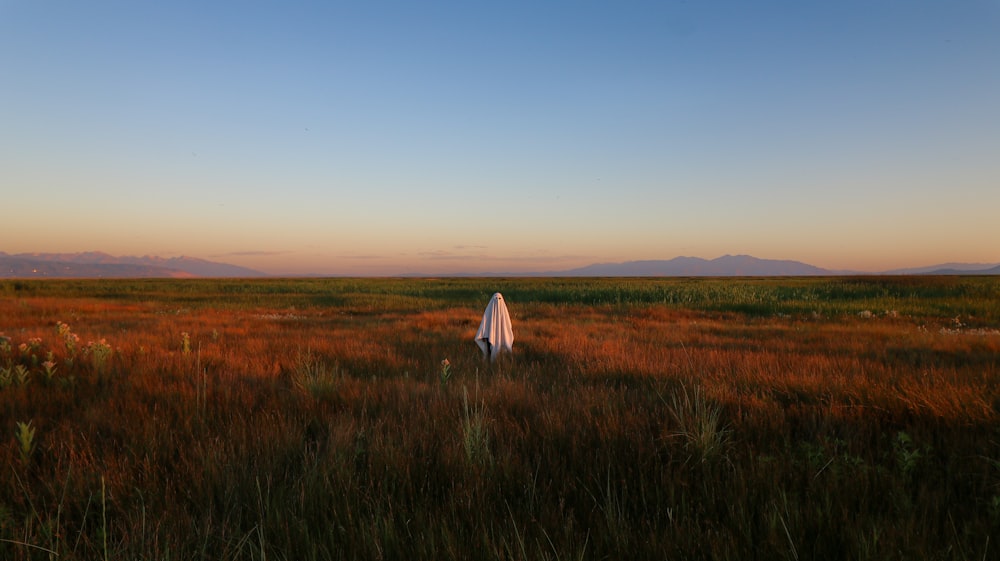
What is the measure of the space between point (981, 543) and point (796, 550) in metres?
0.83

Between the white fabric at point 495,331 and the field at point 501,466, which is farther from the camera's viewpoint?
the white fabric at point 495,331

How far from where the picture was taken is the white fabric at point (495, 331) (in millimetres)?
6520

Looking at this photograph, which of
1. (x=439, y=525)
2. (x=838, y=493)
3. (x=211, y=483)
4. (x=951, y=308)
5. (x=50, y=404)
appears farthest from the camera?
(x=951, y=308)

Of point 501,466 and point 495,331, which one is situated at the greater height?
point 495,331

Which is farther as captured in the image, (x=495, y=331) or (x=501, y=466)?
(x=495, y=331)

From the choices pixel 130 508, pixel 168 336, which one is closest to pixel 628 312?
pixel 168 336

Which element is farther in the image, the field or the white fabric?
the white fabric

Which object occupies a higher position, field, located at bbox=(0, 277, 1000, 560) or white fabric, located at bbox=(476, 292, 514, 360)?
white fabric, located at bbox=(476, 292, 514, 360)

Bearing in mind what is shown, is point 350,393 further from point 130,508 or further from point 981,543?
point 981,543

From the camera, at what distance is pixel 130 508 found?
88.3 inches

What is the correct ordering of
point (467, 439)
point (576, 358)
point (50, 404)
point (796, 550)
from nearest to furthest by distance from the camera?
1. point (796, 550)
2. point (467, 439)
3. point (50, 404)
4. point (576, 358)

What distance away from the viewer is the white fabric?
6.52m

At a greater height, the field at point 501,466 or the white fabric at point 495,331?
the white fabric at point 495,331

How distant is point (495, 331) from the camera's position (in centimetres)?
656
